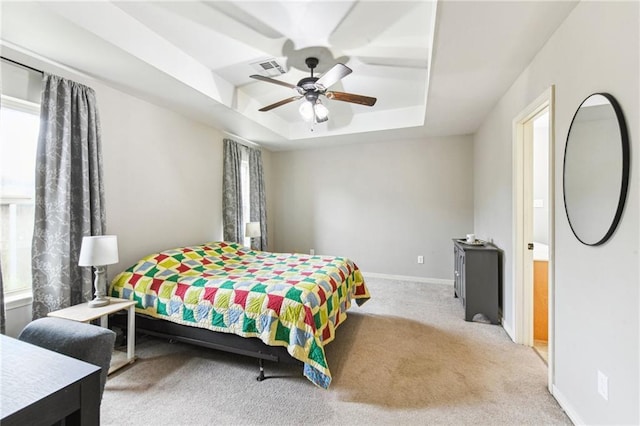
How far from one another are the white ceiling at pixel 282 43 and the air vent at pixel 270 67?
5cm

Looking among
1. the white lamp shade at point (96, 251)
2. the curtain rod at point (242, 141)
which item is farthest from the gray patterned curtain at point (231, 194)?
the white lamp shade at point (96, 251)

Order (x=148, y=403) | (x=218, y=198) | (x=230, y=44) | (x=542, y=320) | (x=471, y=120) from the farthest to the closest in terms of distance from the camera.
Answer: (x=218, y=198)
(x=471, y=120)
(x=542, y=320)
(x=230, y=44)
(x=148, y=403)

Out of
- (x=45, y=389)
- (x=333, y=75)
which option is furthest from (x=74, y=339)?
(x=333, y=75)

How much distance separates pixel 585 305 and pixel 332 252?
3.90m

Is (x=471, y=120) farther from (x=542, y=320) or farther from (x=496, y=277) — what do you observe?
(x=542, y=320)

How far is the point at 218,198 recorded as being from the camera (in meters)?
4.04

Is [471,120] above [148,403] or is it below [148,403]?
above

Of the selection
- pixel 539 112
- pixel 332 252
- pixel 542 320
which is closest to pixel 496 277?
pixel 542 320

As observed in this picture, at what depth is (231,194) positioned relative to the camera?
411 centimetres

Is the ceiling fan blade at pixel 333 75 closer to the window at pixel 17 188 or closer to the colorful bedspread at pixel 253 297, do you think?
the colorful bedspread at pixel 253 297

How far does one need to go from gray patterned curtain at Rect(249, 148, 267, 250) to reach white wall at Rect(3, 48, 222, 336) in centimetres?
78

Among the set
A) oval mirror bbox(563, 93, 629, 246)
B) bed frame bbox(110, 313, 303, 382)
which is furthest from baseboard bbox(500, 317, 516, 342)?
bed frame bbox(110, 313, 303, 382)

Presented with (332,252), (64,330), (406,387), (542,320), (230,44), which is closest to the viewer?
(64,330)

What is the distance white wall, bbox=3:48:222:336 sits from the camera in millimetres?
2635
